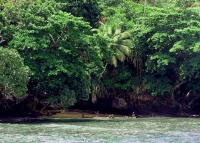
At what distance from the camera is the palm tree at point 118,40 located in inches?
1718

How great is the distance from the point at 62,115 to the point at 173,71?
1119 cm

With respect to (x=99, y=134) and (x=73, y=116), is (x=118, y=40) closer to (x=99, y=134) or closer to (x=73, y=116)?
(x=73, y=116)

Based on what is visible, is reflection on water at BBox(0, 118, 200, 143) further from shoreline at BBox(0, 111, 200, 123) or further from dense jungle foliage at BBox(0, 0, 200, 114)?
shoreline at BBox(0, 111, 200, 123)

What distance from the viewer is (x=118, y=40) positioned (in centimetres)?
4388

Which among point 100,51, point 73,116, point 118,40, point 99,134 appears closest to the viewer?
point 99,134

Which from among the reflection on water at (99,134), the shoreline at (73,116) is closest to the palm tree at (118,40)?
the shoreline at (73,116)

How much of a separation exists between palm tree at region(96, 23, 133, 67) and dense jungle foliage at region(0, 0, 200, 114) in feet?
0.30

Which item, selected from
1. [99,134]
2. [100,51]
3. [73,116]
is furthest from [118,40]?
[99,134]

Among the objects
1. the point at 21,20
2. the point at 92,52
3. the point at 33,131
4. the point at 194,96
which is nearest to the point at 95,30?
the point at 92,52

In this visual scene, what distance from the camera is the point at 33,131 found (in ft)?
91.2

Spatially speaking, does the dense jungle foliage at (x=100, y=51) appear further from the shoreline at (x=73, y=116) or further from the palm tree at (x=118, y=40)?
the shoreline at (x=73, y=116)

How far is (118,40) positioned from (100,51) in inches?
204

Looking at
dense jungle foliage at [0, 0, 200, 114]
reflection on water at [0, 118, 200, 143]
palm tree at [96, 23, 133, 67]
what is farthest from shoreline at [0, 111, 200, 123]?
reflection on water at [0, 118, 200, 143]

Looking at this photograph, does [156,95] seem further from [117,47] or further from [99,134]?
[99,134]
